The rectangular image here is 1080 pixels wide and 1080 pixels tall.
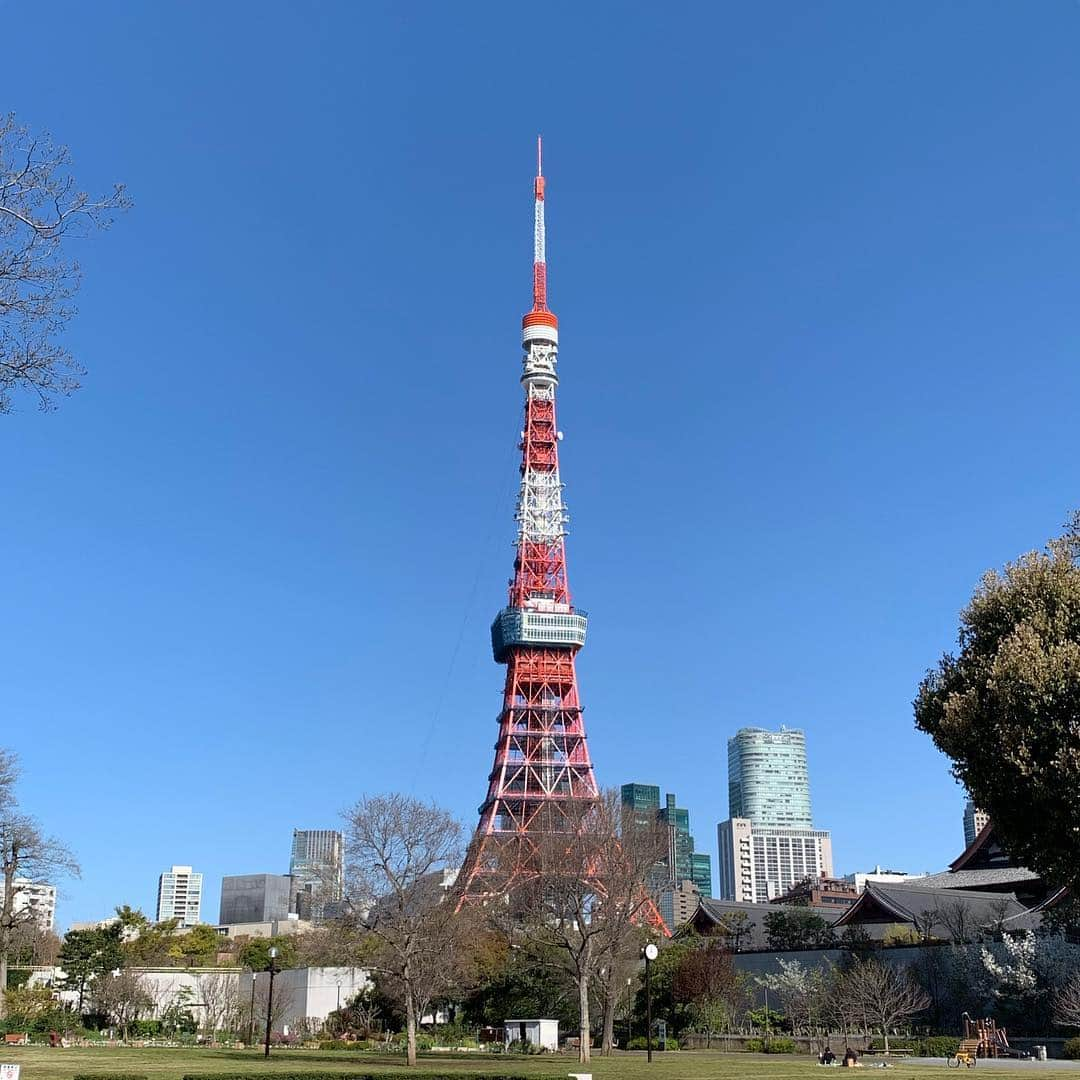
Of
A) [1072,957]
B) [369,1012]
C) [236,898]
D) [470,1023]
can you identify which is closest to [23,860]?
[369,1012]

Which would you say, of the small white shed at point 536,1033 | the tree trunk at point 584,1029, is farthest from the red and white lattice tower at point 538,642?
the tree trunk at point 584,1029

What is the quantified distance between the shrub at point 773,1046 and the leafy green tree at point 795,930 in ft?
28.8

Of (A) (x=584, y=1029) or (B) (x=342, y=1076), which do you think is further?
(A) (x=584, y=1029)

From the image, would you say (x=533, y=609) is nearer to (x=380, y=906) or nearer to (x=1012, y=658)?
(x=380, y=906)

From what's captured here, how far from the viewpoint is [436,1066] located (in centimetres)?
3594

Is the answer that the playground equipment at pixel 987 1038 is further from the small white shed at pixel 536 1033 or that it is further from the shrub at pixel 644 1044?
the small white shed at pixel 536 1033

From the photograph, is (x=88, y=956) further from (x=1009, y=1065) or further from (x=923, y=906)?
(x=1009, y=1065)

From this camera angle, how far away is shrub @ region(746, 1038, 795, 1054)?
44.0 metres

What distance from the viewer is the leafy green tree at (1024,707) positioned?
2033 centimetres

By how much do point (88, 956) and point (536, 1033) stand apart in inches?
1108

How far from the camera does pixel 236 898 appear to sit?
634ft

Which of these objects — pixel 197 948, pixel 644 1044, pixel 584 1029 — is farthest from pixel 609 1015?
pixel 197 948

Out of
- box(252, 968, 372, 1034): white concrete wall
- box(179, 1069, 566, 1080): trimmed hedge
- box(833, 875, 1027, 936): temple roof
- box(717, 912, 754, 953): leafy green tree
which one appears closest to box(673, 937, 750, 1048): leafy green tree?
box(717, 912, 754, 953): leafy green tree

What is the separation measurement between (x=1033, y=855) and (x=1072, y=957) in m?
21.1
